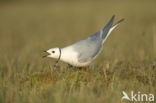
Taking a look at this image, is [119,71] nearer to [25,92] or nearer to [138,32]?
[25,92]

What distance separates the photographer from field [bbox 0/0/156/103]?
12.4 ft

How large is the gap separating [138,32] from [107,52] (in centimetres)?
288

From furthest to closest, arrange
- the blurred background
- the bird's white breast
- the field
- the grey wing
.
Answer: the blurred background < the grey wing < the bird's white breast < the field

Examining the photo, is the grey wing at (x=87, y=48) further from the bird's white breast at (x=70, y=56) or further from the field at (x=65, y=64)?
the field at (x=65, y=64)

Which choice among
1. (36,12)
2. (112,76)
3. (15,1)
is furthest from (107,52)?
(15,1)

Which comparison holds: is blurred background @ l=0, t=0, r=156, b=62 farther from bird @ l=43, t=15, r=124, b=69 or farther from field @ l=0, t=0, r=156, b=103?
bird @ l=43, t=15, r=124, b=69

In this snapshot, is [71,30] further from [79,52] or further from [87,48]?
[79,52]

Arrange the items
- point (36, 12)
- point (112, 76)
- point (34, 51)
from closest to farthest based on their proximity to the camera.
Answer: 1. point (112, 76)
2. point (34, 51)
3. point (36, 12)

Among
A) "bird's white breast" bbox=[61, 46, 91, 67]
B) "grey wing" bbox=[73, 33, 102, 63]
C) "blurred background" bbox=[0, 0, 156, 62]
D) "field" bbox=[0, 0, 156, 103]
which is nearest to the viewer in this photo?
"field" bbox=[0, 0, 156, 103]

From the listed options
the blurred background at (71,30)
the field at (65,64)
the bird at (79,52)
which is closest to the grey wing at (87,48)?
the bird at (79,52)

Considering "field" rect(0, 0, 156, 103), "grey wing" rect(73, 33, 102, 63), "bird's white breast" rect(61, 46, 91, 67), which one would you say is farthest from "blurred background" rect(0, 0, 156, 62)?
"bird's white breast" rect(61, 46, 91, 67)

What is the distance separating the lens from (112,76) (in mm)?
4398

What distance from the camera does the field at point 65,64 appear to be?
3781 millimetres

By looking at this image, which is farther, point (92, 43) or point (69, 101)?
point (92, 43)
